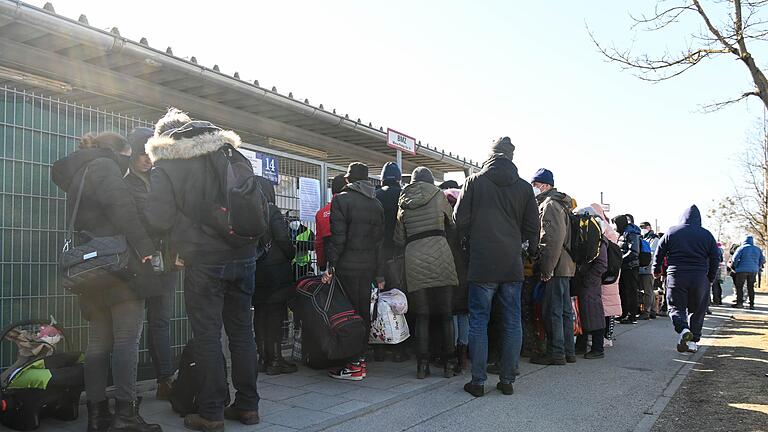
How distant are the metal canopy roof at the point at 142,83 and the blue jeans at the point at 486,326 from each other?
11.6 ft

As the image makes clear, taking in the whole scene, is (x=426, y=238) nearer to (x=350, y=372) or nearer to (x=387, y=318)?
(x=387, y=318)

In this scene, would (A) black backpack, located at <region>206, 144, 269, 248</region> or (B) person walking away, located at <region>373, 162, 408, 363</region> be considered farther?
(B) person walking away, located at <region>373, 162, 408, 363</region>

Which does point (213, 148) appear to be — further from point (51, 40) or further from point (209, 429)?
point (51, 40)

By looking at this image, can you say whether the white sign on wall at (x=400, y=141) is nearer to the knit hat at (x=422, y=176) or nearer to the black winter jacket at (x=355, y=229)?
the knit hat at (x=422, y=176)

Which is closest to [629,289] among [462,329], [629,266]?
[629,266]

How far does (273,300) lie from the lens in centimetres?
579

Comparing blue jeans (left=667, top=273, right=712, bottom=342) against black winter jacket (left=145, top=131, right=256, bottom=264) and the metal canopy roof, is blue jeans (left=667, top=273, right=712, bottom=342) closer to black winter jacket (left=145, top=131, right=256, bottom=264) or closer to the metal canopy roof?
the metal canopy roof

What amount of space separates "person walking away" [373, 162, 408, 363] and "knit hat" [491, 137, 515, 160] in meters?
1.27

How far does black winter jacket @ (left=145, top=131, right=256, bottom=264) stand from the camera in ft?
12.6

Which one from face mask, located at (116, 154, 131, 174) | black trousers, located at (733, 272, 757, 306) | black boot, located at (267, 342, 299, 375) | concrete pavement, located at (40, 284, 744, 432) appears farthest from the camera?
black trousers, located at (733, 272, 757, 306)

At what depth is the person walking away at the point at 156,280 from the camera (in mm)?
4023

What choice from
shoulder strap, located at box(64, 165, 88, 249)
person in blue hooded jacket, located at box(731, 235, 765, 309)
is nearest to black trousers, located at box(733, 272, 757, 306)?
person in blue hooded jacket, located at box(731, 235, 765, 309)

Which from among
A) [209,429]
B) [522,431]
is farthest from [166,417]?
[522,431]

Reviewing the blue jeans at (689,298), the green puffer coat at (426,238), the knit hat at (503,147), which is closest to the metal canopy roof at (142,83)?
the green puffer coat at (426,238)
